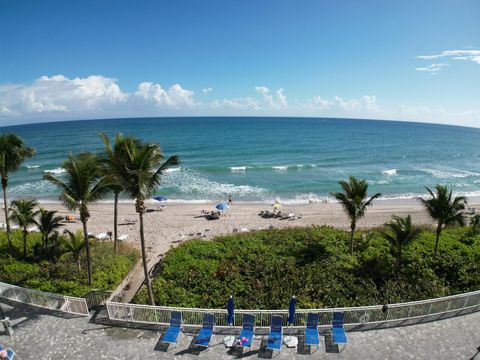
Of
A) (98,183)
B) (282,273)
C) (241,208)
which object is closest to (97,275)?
(98,183)

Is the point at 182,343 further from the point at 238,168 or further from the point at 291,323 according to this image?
the point at 238,168

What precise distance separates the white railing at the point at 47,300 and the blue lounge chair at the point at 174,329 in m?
3.47

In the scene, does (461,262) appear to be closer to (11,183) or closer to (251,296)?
(251,296)

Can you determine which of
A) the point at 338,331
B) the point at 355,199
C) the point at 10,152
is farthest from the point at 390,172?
the point at 10,152

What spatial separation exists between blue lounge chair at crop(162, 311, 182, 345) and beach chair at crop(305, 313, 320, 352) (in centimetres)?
425

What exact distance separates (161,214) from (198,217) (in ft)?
13.7

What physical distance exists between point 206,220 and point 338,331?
2189cm

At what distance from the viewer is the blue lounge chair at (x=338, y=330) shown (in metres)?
9.89

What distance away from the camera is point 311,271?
51.6 feet

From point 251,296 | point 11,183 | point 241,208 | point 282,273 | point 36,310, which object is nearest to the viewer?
point 36,310

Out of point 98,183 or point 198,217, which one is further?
point 198,217

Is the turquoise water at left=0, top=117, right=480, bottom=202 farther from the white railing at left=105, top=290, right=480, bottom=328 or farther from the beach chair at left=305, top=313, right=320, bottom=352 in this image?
the beach chair at left=305, top=313, right=320, bottom=352

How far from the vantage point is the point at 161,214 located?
32875 millimetres

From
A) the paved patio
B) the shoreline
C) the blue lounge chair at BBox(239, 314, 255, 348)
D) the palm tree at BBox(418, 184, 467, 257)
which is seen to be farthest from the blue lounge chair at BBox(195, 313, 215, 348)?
the shoreline
